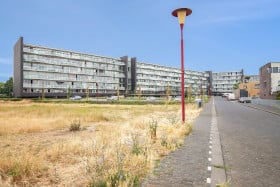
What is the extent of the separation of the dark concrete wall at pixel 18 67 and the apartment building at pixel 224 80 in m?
125

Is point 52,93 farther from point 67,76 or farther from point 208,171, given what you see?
point 208,171

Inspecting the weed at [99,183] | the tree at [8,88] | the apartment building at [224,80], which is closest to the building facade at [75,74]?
the tree at [8,88]

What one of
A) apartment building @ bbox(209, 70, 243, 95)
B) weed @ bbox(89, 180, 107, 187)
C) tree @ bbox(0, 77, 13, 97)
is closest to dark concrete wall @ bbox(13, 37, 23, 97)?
tree @ bbox(0, 77, 13, 97)

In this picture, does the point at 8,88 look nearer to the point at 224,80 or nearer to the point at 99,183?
the point at 99,183

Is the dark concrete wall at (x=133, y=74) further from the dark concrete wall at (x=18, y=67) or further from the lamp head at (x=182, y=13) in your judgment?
the lamp head at (x=182, y=13)

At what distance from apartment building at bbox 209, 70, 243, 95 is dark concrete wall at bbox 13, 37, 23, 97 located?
410 ft

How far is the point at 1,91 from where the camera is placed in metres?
105

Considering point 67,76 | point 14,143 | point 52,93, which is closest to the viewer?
point 14,143

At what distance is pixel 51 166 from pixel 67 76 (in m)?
80.3

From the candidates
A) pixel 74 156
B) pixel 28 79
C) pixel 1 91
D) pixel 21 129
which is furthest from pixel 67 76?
pixel 74 156

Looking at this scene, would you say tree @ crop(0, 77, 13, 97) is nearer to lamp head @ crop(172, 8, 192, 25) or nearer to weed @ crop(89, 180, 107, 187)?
lamp head @ crop(172, 8, 192, 25)

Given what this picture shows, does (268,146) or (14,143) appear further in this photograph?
(14,143)

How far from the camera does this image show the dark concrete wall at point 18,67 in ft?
232

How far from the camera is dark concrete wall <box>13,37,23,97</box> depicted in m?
70.6
